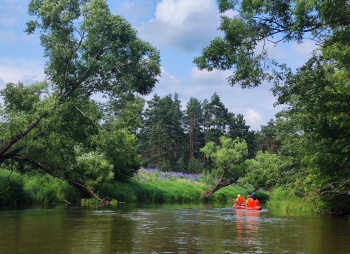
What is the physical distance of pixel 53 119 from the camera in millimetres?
20500

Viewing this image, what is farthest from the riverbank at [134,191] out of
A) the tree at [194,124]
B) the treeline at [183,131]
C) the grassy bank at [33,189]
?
the tree at [194,124]

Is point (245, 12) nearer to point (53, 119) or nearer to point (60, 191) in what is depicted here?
point (53, 119)

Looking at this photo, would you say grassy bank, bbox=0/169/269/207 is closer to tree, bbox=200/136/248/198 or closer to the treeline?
tree, bbox=200/136/248/198

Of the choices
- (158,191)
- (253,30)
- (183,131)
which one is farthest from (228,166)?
(183,131)

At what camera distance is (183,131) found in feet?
277

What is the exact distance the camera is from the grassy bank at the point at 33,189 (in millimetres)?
24047

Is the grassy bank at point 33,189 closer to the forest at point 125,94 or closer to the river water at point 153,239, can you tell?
the forest at point 125,94

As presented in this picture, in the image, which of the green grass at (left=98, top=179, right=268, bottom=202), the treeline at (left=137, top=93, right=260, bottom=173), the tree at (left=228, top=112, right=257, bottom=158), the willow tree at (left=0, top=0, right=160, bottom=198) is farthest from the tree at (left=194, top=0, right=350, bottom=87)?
the tree at (left=228, top=112, right=257, bottom=158)

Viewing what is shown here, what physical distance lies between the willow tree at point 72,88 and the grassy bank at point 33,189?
162 cm

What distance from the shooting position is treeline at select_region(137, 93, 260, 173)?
239 ft

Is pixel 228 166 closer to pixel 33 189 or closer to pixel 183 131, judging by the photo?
pixel 33 189

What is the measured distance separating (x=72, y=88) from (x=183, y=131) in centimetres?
6230

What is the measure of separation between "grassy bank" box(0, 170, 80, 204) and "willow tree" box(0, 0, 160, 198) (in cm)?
162

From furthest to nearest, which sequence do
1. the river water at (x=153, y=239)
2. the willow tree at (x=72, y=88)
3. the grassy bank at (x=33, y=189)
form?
1. the grassy bank at (x=33, y=189)
2. the willow tree at (x=72, y=88)
3. the river water at (x=153, y=239)
